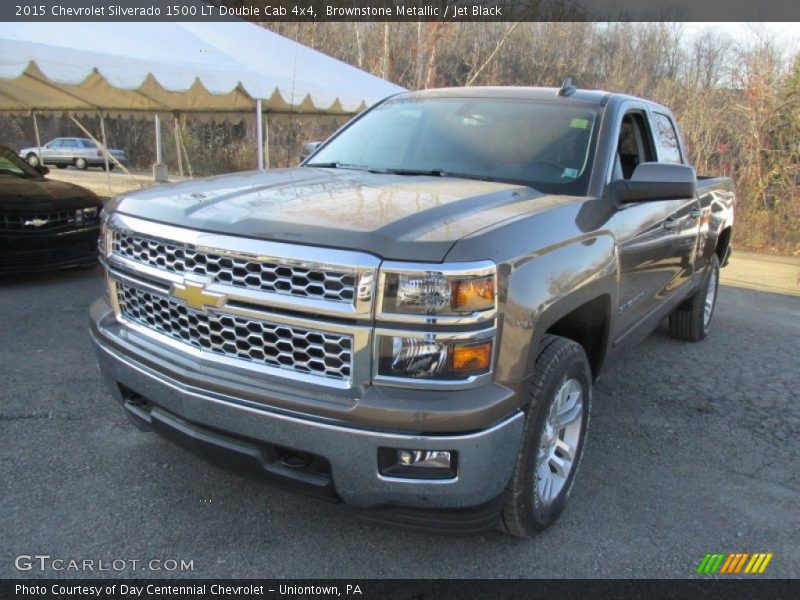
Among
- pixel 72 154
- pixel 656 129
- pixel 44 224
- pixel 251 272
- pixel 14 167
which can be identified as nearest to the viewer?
pixel 251 272

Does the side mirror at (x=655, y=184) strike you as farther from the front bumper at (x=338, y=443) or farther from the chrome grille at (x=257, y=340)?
the chrome grille at (x=257, y=340)

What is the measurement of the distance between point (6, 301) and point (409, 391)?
5410mm

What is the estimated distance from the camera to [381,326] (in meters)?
1.98

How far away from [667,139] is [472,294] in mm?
3286

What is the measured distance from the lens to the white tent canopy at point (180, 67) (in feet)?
27.9

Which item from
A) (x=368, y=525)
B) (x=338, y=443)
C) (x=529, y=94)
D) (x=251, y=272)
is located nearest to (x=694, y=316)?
(x=529, y=94)

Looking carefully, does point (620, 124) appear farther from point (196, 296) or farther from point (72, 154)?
point (72, 154)

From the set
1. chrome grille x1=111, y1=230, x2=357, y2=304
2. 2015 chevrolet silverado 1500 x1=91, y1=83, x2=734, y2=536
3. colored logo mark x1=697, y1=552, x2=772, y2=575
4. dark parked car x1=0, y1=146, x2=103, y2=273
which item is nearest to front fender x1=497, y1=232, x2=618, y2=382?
2015 chevrolet silverado 1500 x1=91, y1=83, x2=734, y2=536

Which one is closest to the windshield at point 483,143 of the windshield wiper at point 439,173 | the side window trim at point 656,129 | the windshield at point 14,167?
the windshield wiper at point 439,173

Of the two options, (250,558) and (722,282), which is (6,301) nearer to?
(250,558)

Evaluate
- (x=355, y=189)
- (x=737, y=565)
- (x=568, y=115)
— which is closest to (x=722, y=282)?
(x=568, y=115)

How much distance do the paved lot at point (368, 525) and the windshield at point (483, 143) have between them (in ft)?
5.14

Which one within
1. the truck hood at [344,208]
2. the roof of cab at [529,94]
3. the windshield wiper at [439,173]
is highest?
the roof of cab at [529,94]
